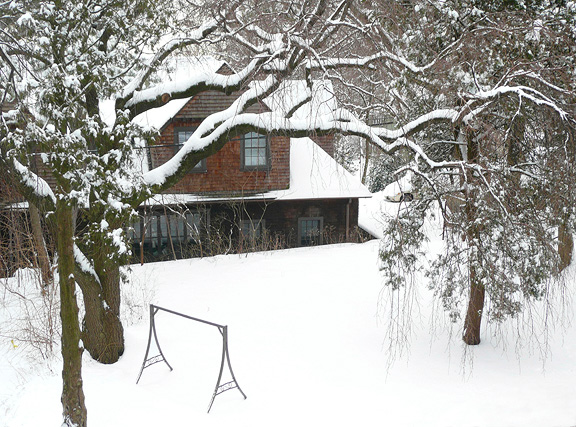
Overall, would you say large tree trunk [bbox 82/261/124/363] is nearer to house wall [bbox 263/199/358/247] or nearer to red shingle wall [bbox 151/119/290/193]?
A: red shingle wall [bbox 151/119/290/193]

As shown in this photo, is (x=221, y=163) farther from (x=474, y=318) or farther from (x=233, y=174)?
(x=474, y=318)

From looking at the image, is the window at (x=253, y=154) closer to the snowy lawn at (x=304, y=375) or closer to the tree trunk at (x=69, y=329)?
the snowy lawn at (x=304, y=375)

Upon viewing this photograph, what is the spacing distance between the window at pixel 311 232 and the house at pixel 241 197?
0.04m

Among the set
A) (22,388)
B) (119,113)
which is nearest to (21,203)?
(22,388)

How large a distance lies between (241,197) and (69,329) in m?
9.46

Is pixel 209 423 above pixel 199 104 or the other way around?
the other way around

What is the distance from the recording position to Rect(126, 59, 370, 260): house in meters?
14.1

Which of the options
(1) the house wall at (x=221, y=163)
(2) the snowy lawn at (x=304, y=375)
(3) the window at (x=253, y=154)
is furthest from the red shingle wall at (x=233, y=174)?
(2) the snowy lawn at (x=304, y=375)

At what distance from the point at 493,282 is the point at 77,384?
495 cm

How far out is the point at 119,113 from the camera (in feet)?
18.8

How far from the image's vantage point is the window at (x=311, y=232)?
1638cm

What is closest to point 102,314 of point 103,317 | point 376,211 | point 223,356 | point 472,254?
point 103,317

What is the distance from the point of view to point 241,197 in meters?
14.3

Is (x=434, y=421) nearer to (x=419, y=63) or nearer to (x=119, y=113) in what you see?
(x=419, y=63)
